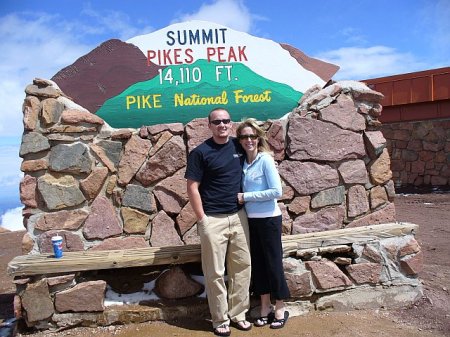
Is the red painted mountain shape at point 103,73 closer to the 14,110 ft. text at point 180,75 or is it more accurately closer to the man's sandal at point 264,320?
the 14,110 ft. text at point 180,75

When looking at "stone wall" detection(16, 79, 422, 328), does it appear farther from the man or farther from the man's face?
A: the man's face

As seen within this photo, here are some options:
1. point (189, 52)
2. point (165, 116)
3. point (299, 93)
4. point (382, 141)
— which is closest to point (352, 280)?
point (382, 141)

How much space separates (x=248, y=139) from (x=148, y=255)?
1.15 m

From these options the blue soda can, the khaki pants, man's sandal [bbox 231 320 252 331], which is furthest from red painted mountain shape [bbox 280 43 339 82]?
the blue soda can

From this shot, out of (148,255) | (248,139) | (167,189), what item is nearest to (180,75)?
(167,189)

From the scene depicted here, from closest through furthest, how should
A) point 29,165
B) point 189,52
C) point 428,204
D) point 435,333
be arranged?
point 435,333, point 29,165, point 189,52, point 428,204

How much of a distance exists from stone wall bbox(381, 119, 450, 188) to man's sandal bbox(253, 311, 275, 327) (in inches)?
322

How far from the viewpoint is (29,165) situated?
3.50m

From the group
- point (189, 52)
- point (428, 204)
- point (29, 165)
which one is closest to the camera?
point (29, 165)

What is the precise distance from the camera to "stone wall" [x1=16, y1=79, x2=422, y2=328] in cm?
350

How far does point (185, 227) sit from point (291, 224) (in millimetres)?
911

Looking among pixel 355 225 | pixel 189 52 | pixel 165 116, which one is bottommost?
pixel 355 225

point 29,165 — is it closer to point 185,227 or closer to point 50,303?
point 50,303

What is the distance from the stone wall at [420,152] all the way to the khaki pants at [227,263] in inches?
329
